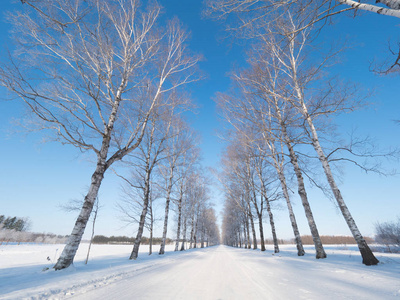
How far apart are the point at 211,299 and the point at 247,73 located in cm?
891

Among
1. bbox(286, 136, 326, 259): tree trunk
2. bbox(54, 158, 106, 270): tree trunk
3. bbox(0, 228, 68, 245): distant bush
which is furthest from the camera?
bbox(0, 228, 68, 245): distant bush

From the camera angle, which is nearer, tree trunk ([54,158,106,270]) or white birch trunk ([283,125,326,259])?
tree trunk ([54,158,106,270])

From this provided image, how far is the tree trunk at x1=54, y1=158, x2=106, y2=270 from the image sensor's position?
470cm

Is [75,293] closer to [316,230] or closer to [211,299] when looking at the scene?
[211,299]

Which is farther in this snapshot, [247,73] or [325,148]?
[247,73]

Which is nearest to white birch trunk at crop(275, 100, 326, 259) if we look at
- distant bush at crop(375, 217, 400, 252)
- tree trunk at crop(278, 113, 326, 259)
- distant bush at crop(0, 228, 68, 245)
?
tree trunk at crop(278, 113, 326, 259)

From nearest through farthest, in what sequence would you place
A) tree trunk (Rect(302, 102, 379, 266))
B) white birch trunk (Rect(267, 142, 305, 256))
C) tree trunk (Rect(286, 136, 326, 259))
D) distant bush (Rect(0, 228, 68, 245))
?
1. tree trunk (Rect(302, 102, 379, 266))
2. tree trunk (Rect(286, 136, 326, 259))
3. white birch trunk (Rect(267, 142, 305, 256))
4. distant bush (Rect(0, 228, 68, 245))

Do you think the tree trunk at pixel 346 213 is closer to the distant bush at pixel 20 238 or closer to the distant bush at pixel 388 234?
the distant bush at pixel 388 234

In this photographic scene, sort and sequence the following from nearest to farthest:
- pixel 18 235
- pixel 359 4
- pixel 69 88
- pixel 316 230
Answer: pixel 359 4 → pixel 69 88 → pixel 316 230 → pixel 18 235

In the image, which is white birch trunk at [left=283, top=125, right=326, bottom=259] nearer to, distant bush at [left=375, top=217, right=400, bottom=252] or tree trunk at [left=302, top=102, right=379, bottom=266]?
tree trunk at [left=302, top=102, right=379, bottom=266]

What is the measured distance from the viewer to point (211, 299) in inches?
86.0

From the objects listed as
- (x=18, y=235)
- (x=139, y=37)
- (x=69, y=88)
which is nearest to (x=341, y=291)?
(x=69, y=88)

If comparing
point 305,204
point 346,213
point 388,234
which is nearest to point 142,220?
point 305,204

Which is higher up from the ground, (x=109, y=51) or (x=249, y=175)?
(x=109, y=51)
